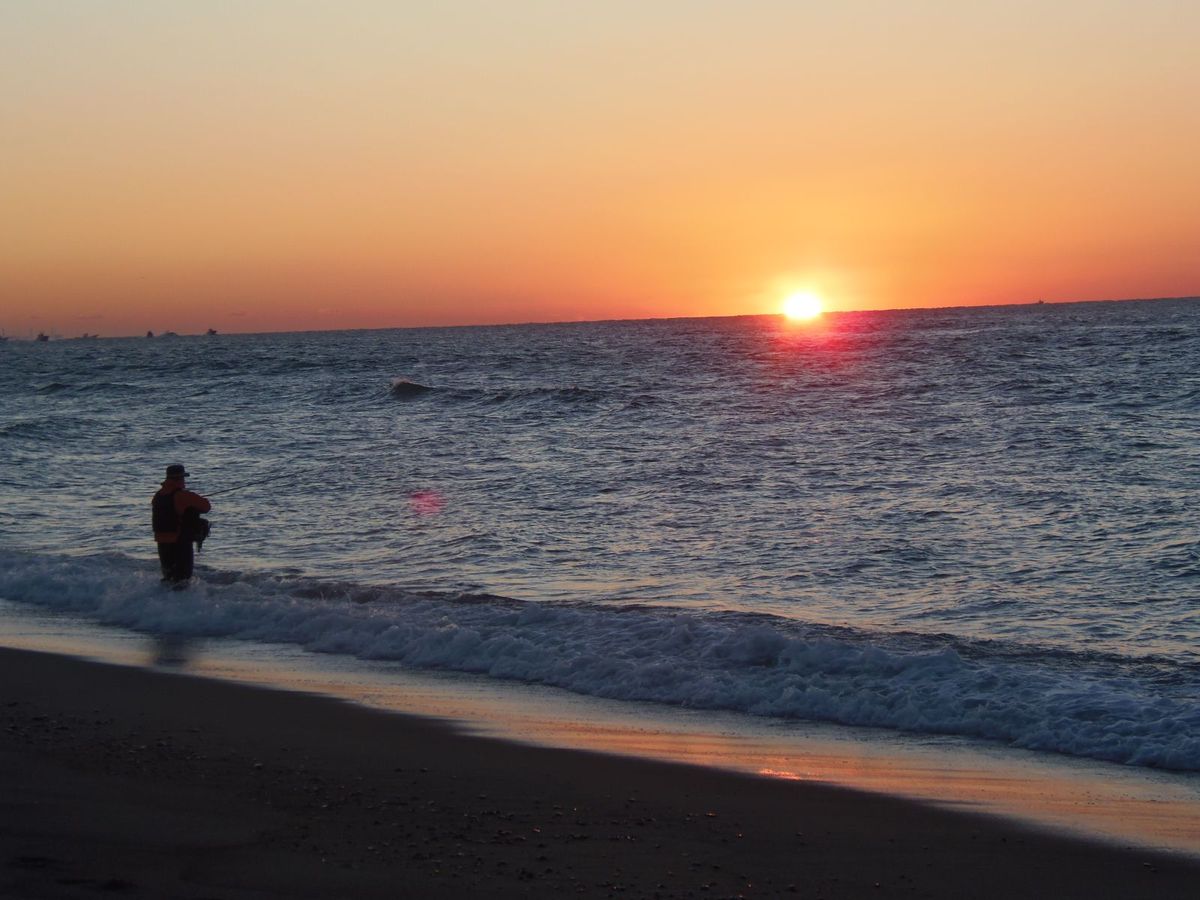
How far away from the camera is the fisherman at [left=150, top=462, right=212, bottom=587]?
11.7 metres

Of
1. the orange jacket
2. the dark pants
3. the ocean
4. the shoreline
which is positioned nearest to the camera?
the shoreline

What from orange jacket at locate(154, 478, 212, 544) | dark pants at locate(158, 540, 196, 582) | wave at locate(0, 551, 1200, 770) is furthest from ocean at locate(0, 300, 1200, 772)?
orange jacket at locate(154, 478, 212, 544)

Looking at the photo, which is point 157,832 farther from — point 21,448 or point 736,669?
point 21,448

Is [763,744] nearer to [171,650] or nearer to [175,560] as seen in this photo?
[171,650]

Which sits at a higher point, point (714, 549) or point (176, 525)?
point (176, 525)

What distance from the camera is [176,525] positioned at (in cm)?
1181

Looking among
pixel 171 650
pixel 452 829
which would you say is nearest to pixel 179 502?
pixel 171 650

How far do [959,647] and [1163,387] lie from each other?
24.7m

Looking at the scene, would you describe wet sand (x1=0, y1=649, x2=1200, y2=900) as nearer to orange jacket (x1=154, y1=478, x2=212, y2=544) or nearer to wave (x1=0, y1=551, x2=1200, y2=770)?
wave (x1=0, y1=551, x2=1200, y2=770)

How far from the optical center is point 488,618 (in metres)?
10.2

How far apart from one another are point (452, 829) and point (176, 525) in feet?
24.8

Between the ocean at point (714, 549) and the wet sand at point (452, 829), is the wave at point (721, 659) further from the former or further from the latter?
the wet sand at point (452, 829)

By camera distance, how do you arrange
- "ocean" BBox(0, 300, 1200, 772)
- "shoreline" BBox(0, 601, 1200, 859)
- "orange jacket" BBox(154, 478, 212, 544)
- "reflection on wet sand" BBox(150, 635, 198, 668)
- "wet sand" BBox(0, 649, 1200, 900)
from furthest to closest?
"orange jacket" BBox(154, 478, 212, 544) → "reflection on wet sand" BBox(150, 635, 198, 668) → "ocean" BBox(0, 300, 1200, 772) → "shoreline" BBox(0, 601, 1200, 859) → "wet sand" BBox(0, 649, 1200, 900)

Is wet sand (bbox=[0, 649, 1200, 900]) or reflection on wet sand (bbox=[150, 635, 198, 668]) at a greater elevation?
wet sand (bbox=[0, 649, 1200, 900])
